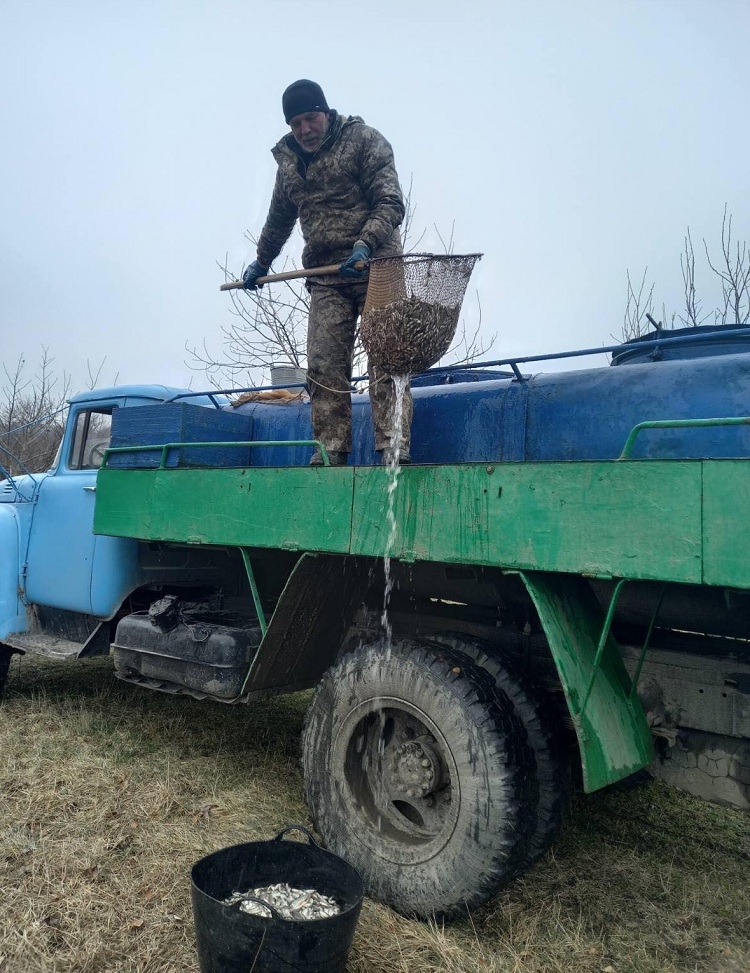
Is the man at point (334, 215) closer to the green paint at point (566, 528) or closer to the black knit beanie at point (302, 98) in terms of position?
the black knit beanie at point (302, 98)

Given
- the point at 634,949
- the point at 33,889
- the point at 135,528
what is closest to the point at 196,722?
the point at 135,528

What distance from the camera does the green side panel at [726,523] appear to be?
1982mm

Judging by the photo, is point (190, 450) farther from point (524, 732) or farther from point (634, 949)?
point (634, 949)

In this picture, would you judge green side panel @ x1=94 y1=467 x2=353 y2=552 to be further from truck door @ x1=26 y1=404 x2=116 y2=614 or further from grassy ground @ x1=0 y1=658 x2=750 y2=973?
grassy ground @ x1=0 y1=658 x2=750 y2=973

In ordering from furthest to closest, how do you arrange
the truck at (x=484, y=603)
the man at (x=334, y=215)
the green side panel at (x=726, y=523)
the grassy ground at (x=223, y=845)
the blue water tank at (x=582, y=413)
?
the man at (x=334, y=215)
the blue water tank at (x=582, y=413)
the grassy ground at (x=223, y=845)
the truck at (x=484, y=603)
the green side panel at (x=726, y=523)

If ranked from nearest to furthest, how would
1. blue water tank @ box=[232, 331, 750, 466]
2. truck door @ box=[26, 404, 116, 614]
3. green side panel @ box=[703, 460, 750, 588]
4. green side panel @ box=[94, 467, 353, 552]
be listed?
green side panel @ box=[703, 460, 750, 588] → blue water tank @ box=[232, 331, 750, 466] → green side panel @ box=[94, 467, 353, 552] → truck door @ box=[26, 404, 116, 614]

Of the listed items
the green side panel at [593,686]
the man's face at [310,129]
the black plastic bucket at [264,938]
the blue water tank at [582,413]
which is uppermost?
the man's face at [310,129]

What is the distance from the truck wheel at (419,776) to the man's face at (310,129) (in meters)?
2.57

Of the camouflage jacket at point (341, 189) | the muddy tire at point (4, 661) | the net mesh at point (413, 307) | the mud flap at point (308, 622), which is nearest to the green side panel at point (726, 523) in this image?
the net mesh at point (413, 307)

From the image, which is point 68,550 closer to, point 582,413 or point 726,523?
point 582,413

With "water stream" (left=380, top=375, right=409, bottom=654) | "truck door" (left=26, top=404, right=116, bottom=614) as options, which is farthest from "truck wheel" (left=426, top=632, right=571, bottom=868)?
"truck door" (left=26, top=404, right=116, bottom=614)

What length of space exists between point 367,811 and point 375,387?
1729 millimetres

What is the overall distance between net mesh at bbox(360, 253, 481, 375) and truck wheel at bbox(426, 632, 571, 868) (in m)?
1.23

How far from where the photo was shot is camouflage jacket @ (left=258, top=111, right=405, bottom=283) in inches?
145
